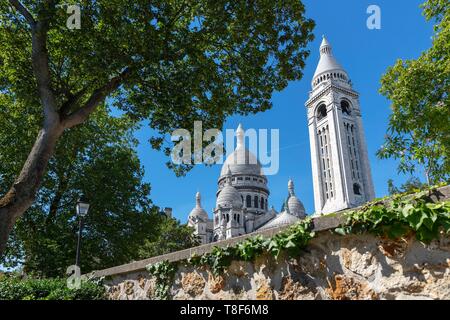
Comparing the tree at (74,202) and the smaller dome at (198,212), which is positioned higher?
the smaller dome at (198,212)

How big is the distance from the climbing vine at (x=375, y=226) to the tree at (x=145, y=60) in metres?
6.03

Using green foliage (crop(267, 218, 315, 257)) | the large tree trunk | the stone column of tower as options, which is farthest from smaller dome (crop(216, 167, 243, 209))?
green foliage (crop(267, 218, 315, 257))

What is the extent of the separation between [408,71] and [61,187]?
58.8 ft

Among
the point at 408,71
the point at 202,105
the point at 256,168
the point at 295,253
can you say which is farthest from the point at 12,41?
the point at 256,168

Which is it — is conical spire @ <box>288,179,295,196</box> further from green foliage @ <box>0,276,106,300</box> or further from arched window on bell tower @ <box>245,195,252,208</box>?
green foliage @ <box>0,276,106,300</box>

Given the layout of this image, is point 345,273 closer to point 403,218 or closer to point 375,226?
point 375,226

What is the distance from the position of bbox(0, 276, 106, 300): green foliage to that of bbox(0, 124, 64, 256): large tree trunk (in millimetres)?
1815

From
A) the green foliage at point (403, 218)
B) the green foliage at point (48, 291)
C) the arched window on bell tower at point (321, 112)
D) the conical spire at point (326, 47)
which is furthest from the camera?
the conical spire at point (326, 47)

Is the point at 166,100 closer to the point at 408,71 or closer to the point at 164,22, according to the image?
the point at 164,22

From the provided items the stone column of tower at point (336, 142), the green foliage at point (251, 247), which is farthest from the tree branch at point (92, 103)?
the stone column of tower at point (336, 142)

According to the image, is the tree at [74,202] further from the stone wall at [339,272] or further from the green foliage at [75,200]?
the stone wall at [339,272]

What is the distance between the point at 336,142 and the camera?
76500 mm

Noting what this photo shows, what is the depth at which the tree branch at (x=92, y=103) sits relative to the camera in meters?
9.93

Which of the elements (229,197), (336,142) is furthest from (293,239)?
(336,142)
